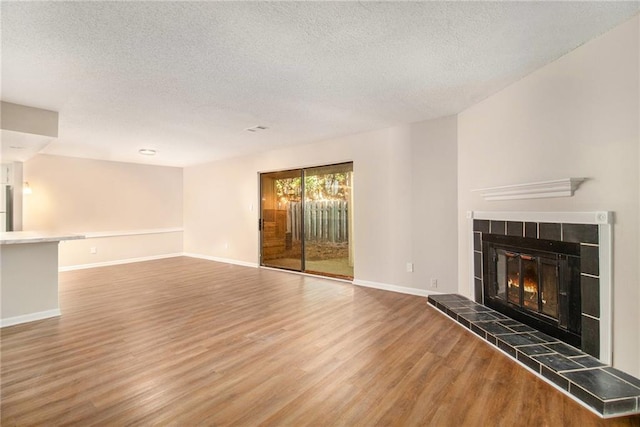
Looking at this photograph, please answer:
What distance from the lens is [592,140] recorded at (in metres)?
2.27

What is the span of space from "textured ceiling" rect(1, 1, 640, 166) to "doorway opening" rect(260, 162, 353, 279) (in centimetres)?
158

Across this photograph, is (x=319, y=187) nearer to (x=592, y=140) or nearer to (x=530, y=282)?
(x=530, y=282)

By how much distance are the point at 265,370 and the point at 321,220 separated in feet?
11.6

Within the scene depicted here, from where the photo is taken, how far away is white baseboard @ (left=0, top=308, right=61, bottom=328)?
3209 millimetres

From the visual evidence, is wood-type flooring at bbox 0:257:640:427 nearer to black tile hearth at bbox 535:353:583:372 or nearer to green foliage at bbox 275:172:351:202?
black tile hearth at bbox 535:353:583:372

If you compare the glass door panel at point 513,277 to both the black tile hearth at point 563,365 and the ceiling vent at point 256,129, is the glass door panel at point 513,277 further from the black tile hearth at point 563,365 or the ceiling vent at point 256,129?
the ceiling vent at point 256,129

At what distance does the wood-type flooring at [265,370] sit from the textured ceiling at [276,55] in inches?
96.5

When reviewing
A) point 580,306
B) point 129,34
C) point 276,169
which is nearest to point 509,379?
point 580,306

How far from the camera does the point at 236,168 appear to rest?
6.88 metres

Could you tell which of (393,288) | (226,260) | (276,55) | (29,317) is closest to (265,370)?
(276,55)

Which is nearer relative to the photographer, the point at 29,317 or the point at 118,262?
the point at 29,317

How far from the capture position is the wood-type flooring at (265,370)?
5.80ft

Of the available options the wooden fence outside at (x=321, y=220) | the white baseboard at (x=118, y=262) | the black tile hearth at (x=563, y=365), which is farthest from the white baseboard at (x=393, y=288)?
the white baseboard at (x=118, y=262)

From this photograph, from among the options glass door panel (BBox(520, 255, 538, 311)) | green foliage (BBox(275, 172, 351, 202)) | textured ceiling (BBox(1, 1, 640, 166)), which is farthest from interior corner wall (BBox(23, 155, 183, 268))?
glass door panel (BBox(520, 255, 538, 311))
